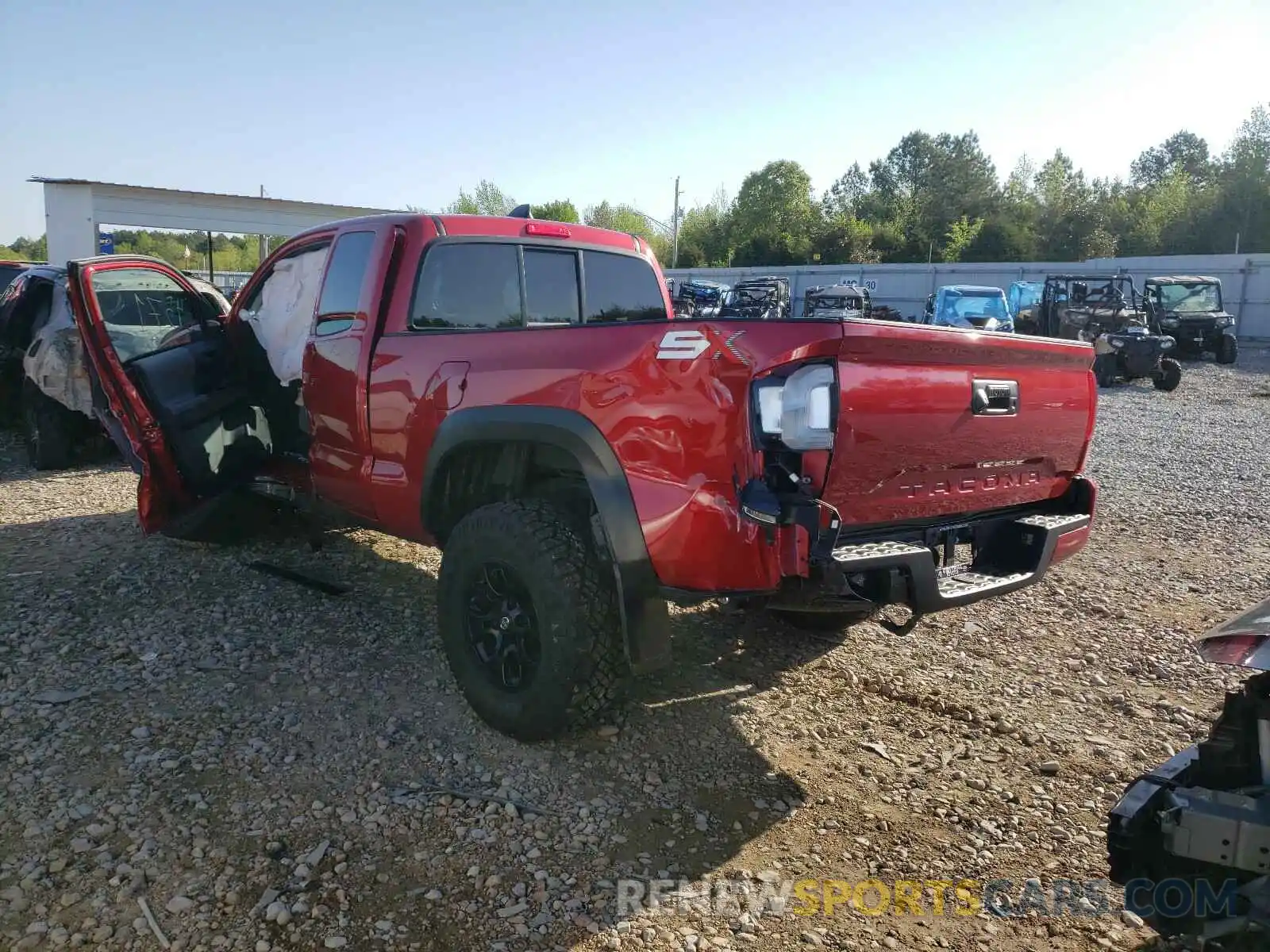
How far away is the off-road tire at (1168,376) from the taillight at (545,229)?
15625mm

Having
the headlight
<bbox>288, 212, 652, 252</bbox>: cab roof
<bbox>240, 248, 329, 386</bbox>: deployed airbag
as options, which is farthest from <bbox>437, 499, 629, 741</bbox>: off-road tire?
<bbox>240, 248, 329, 386</bbox>: deployed airbag

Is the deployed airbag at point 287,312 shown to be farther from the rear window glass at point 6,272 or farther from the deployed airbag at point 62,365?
the rear window glass at point 6,272

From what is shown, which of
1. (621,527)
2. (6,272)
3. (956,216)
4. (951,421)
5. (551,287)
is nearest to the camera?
(621,527)

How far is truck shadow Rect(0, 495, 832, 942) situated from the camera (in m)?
2.81

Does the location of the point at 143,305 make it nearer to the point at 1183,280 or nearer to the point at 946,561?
the point at 946,561

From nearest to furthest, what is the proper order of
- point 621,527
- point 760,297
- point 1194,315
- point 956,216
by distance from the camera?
point 621,527, point 1194,315, point 760,297, point 956,216

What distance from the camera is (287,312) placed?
5.22m

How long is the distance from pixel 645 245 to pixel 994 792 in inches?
134

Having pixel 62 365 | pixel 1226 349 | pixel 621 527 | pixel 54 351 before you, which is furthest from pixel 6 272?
pixel 1226 349

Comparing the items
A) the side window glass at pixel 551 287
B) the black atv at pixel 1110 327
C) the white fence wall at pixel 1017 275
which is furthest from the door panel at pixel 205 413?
the white fence wall at pixel 1017 275

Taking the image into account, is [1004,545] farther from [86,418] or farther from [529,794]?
[86,418]

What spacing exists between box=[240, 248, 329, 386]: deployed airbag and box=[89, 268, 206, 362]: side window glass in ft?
2.32

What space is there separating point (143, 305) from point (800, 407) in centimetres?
637

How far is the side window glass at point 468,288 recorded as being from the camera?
4039 mm
